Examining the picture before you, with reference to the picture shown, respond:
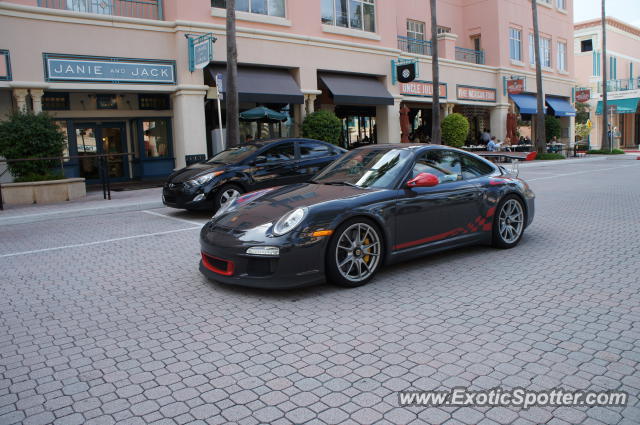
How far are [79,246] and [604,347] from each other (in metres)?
7.27

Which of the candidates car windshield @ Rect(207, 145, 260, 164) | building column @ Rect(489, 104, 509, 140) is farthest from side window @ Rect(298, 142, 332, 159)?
building column @ Rect(489, 104, 509, 140)

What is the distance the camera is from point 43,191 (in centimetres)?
1399

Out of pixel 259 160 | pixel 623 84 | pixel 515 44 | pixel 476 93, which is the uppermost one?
pixel 515 44

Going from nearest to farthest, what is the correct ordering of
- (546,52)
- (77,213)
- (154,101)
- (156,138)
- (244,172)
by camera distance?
(244,172), (77,213), (154,101), (156,138), (546,52)

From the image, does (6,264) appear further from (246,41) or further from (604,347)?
(246,41)

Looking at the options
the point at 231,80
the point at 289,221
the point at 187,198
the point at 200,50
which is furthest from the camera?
the point at 200,50

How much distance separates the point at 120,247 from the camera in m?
7.97

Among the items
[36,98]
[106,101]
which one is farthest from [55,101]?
[36,98]

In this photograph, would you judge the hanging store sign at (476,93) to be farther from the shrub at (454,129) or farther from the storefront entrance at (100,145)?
the storefront entrance at (100,145)

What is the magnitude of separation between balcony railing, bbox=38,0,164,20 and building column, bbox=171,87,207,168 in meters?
2.82

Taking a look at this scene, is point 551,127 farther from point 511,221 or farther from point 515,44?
point 511,221

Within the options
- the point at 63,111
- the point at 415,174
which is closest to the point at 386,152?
the point at 415,174

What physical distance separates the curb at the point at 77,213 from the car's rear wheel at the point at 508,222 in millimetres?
8793

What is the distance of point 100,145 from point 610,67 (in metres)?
47.4
